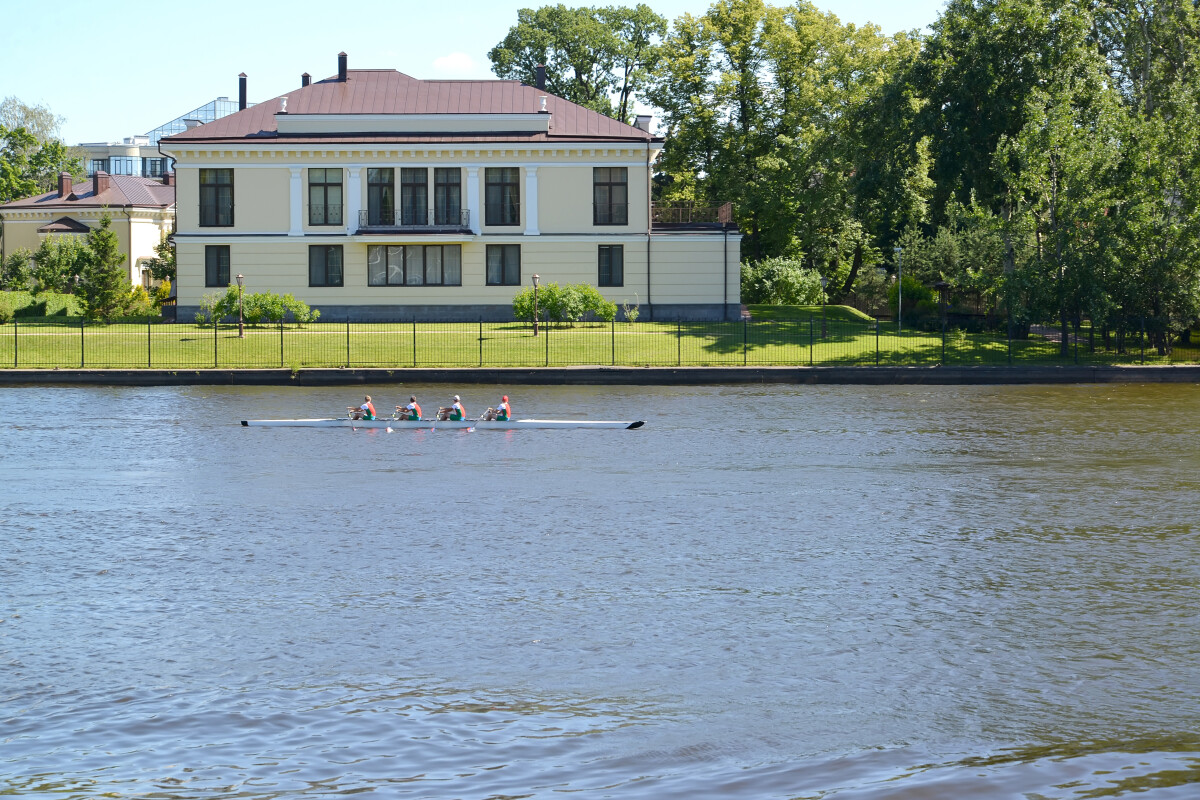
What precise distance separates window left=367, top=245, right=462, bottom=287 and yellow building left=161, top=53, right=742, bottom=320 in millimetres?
68

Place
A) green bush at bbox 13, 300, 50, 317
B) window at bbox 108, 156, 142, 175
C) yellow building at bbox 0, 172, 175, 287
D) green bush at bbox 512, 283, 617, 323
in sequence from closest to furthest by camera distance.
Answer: green bush at bbox 512, 283, 617, 323, green bush at bbox 13, 300, 50, 317, yellow building at bbox 0, 172, 175, 287, window at bbox 108, 156, 142, 175

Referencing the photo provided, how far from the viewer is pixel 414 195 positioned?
212 ft

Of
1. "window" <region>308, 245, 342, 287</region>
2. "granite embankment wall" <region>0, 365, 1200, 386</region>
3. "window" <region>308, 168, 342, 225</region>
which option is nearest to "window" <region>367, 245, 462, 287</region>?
"window" <region>308, 245, 342, 287</region>

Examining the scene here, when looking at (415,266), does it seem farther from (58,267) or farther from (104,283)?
(58,267)

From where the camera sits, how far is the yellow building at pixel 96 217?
87.2 m

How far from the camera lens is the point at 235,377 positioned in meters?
46.3

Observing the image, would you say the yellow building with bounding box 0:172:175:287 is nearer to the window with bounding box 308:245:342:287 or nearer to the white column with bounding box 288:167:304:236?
the white column with bounding box 288:167:304:236

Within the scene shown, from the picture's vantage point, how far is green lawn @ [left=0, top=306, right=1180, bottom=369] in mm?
49594

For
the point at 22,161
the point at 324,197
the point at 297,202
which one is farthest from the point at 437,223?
the point at 22,161

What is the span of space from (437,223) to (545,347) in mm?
15437

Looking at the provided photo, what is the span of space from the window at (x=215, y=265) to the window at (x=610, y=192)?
17.8 m

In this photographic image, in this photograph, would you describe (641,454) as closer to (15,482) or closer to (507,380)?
(15,482)

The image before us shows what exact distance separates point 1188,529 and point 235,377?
33647mm

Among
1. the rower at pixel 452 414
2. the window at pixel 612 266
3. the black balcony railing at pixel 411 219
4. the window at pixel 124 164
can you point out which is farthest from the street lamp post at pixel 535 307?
the window at pixel 124 164
